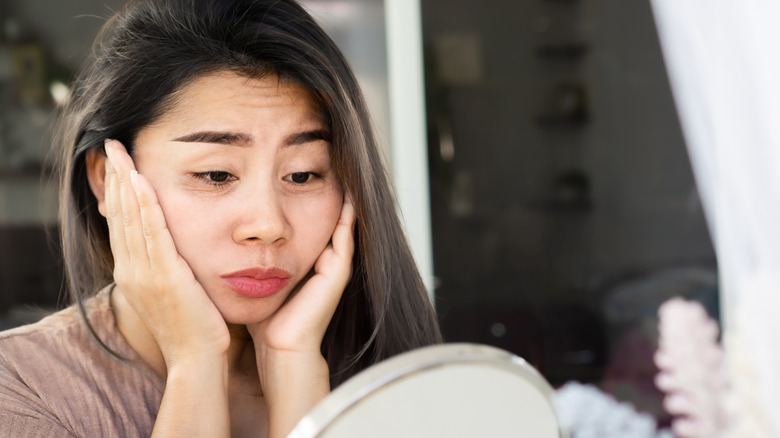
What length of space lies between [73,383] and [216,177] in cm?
30

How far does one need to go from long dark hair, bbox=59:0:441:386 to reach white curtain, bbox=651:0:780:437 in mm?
777

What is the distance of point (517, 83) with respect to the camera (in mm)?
2326

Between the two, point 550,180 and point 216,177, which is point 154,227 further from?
point 550,180

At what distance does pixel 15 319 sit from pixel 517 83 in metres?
1.98

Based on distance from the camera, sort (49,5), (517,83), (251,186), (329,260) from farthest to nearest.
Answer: (49,5) → (517,83) → (329,260) → (251,186)

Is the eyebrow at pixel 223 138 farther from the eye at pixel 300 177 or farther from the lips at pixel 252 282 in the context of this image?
the lips at pixel 252 282

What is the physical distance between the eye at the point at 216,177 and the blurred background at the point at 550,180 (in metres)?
1.54

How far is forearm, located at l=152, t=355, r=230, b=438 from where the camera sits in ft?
2.46

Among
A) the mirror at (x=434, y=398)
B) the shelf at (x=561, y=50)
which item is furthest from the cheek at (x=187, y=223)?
the shelf at (x=561, y=50)

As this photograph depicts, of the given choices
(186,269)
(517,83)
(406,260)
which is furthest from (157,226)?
(517,83)

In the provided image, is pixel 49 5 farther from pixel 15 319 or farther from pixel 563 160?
pixel 563 160

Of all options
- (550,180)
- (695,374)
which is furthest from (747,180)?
(550,180)

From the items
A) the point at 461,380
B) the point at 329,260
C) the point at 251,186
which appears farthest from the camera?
the point at 329,260

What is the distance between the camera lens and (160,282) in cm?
81
